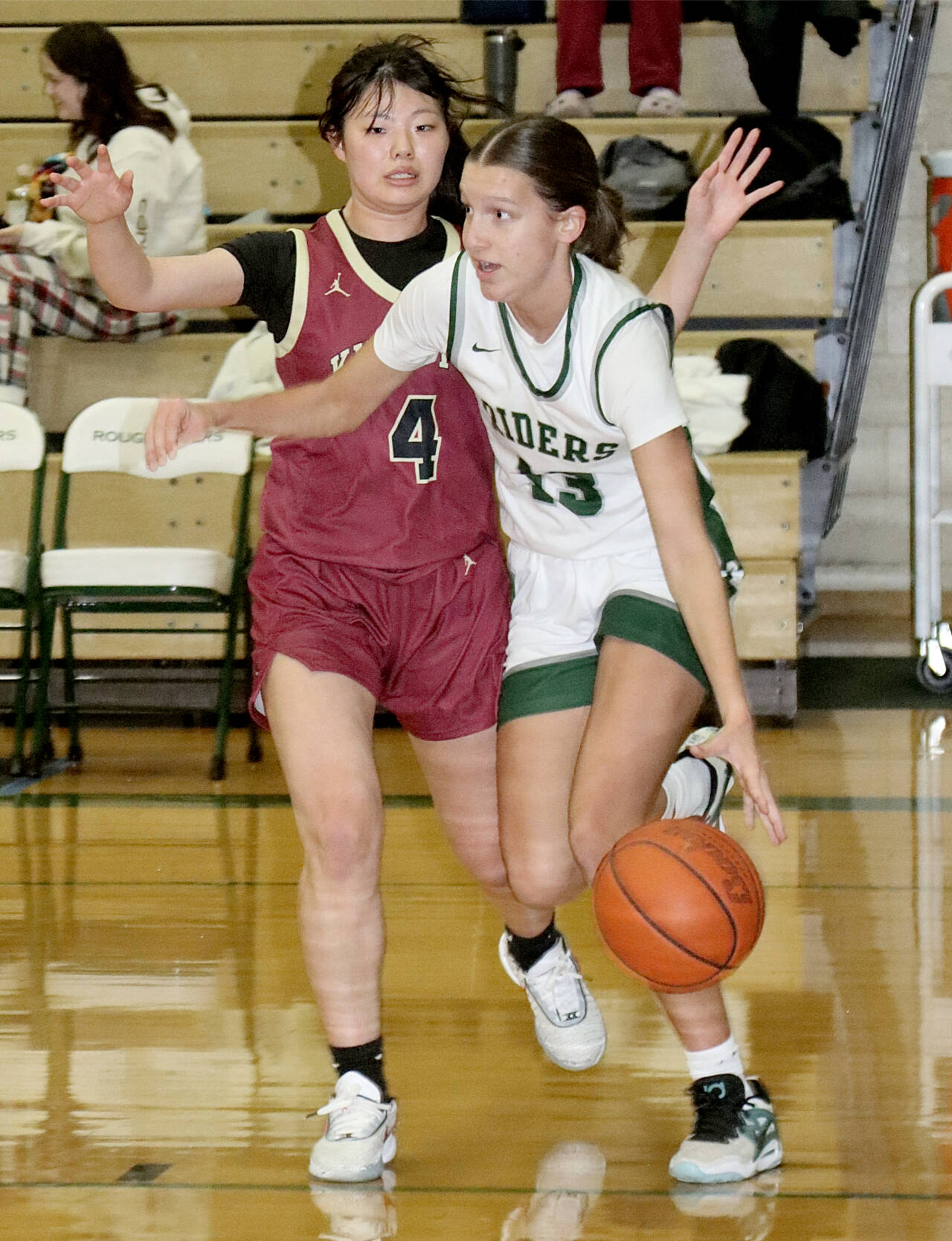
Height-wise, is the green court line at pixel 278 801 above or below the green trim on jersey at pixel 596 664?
below

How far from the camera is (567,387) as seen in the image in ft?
7.10

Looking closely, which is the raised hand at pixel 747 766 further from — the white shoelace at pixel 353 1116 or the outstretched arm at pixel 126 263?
the outstretched arm at pixel 126 263

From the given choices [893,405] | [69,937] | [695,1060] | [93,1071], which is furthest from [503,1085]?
[893,405]

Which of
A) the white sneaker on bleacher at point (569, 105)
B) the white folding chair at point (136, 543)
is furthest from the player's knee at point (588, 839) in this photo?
the white sneaker on bleacher at point (569, 105)

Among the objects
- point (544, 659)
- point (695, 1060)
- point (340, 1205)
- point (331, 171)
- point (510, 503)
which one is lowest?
point (340, 1205)

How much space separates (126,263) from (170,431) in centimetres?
31

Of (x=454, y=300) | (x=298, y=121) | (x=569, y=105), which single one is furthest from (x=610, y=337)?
(x=298, y=121)

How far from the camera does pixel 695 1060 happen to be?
7.01 feet

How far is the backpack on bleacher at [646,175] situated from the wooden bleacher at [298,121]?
0.08 m

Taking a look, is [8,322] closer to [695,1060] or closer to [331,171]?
[331,171]

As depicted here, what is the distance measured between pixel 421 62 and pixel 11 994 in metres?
1.72

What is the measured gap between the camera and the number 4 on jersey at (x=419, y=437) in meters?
2.38

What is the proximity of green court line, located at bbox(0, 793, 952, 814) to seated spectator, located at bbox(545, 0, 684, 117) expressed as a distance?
10.00ft

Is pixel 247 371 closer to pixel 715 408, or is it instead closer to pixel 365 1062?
pixel 715 408
